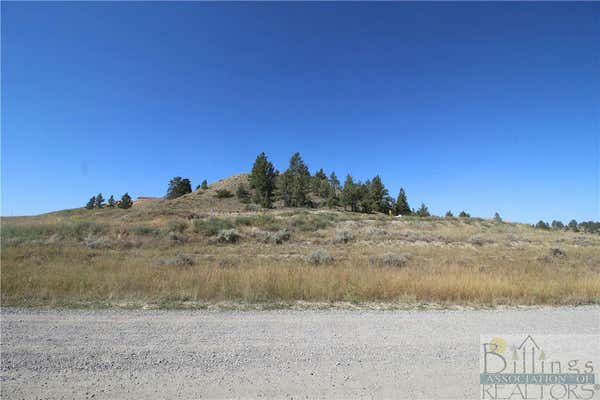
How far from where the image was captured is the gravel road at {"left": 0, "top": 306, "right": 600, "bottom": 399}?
330 centimetres

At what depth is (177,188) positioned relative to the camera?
3607 inches

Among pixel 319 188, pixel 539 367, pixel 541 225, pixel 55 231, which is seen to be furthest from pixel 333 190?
pixel 539 367

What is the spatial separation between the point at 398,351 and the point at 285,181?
6949 cm

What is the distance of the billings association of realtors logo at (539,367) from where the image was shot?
3.35 m

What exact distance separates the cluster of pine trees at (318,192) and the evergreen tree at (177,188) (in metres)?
30.2

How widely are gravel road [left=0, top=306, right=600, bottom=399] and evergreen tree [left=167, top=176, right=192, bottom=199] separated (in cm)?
9133

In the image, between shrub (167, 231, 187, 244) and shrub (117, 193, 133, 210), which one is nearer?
shrub (167, 231, 187, 244)

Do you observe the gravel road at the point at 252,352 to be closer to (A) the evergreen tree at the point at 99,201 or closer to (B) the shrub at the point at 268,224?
(B) the shrub at the point at 268,224

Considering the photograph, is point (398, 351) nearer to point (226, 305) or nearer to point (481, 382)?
point (481, 382)

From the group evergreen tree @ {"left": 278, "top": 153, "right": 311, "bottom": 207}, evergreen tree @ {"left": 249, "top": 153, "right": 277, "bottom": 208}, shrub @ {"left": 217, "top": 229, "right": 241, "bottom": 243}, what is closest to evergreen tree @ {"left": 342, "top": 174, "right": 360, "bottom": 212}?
evergreen tree @ {"left": 278, "top": 153, "right": 311, "bottom": 207}

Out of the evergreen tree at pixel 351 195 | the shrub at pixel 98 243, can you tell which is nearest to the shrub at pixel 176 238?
the shrub at pixel 98 243

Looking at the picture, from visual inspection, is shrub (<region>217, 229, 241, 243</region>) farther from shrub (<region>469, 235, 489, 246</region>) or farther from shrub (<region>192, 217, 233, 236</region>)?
shrub (<region>469, 235, 489, 246</region>)

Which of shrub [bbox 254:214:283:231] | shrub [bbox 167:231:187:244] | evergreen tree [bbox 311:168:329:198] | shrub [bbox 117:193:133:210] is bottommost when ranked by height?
shrub [bbox 167:231:187:244]

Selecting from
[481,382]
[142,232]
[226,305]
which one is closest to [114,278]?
[226,305]
